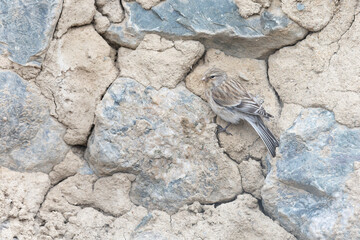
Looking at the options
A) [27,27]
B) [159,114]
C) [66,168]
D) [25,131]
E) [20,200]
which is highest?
[27,27]

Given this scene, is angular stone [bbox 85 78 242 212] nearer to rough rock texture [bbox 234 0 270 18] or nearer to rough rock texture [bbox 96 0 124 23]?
rough rock texture [bbox 96 0 124 23]

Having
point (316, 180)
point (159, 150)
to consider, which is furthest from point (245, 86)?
point (316, 180)

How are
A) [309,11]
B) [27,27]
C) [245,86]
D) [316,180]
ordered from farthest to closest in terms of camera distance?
[245,86] < [309,11] < [27,27] < [316,180]

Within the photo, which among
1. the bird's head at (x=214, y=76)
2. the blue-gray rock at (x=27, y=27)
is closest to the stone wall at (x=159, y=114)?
the blue-gray rock at (x=27, y=27)

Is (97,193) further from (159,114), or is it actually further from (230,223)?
(230,223)

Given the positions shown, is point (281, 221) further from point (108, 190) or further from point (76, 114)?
point (76, 114)

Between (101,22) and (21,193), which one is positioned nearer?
(21,193)
